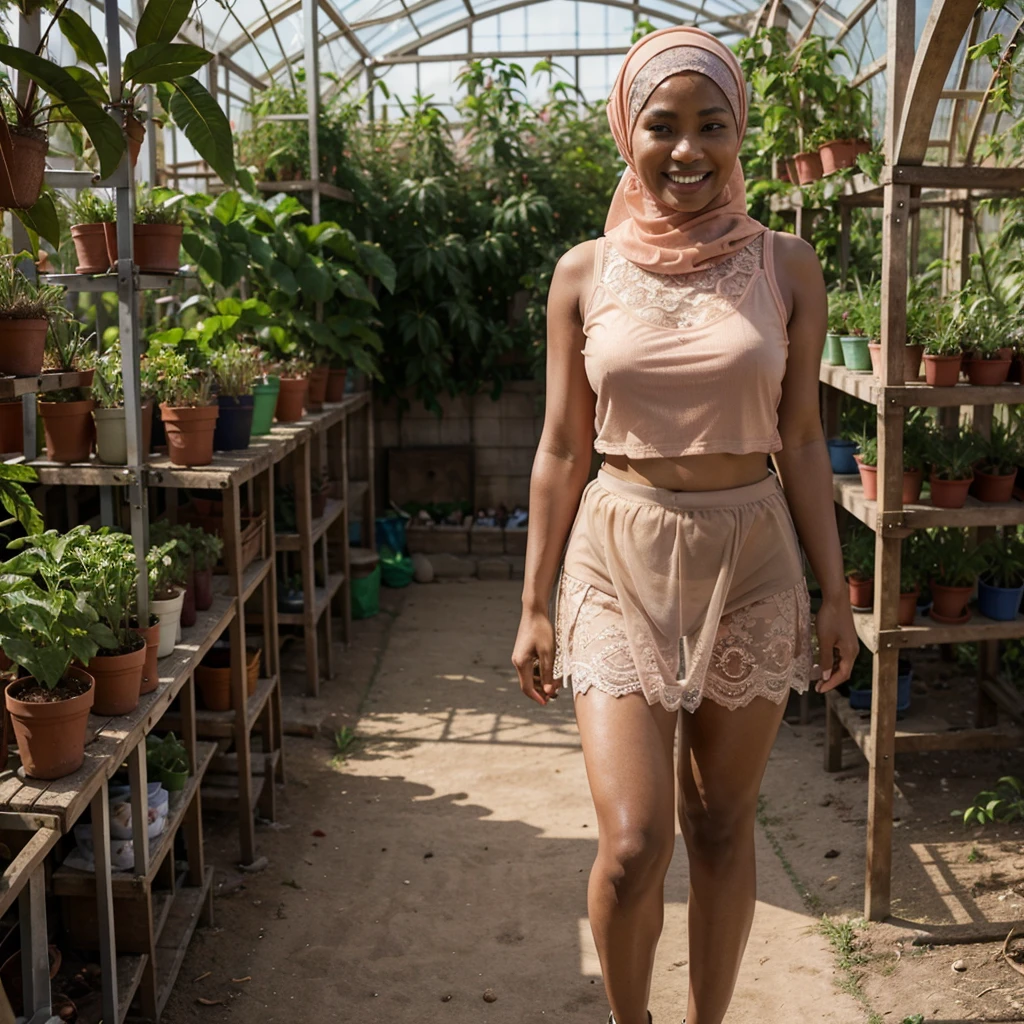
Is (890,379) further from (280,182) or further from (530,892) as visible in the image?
(280,182)

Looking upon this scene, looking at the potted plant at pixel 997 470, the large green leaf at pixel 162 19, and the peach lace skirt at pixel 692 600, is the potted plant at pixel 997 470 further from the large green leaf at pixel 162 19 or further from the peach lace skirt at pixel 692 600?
the large green leaf at pixel 162 19

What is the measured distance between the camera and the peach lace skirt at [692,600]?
2.10 m

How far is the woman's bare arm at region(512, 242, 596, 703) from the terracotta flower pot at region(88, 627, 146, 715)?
39.0 inches

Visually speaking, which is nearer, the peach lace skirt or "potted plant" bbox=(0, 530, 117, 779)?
the peach lace skirt

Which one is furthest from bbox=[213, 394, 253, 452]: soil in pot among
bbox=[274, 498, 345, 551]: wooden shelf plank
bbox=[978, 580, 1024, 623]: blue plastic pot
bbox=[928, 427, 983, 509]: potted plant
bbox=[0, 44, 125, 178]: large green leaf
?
bbox=[978, 580, 1024, 623]: blue plastic pot

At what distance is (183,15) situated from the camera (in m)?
2.79

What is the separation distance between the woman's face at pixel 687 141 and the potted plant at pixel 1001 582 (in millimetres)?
2121

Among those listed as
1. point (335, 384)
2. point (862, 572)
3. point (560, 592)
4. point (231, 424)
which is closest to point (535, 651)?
point (560, 592)

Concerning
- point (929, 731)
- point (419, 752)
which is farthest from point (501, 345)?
point (929, 731)

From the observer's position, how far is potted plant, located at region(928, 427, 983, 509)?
3482mm

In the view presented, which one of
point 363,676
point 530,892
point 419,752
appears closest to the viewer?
point 530,892

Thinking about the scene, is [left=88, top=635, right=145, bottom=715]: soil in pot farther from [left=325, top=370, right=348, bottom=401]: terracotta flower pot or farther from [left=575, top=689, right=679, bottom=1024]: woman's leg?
[left=325, top=370, right=348, bottom=401]: terracotta flower pot

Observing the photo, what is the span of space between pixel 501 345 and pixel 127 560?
495 cm

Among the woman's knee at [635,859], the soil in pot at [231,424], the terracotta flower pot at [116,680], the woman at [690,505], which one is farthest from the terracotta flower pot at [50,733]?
the soil in pot at [231,424]
